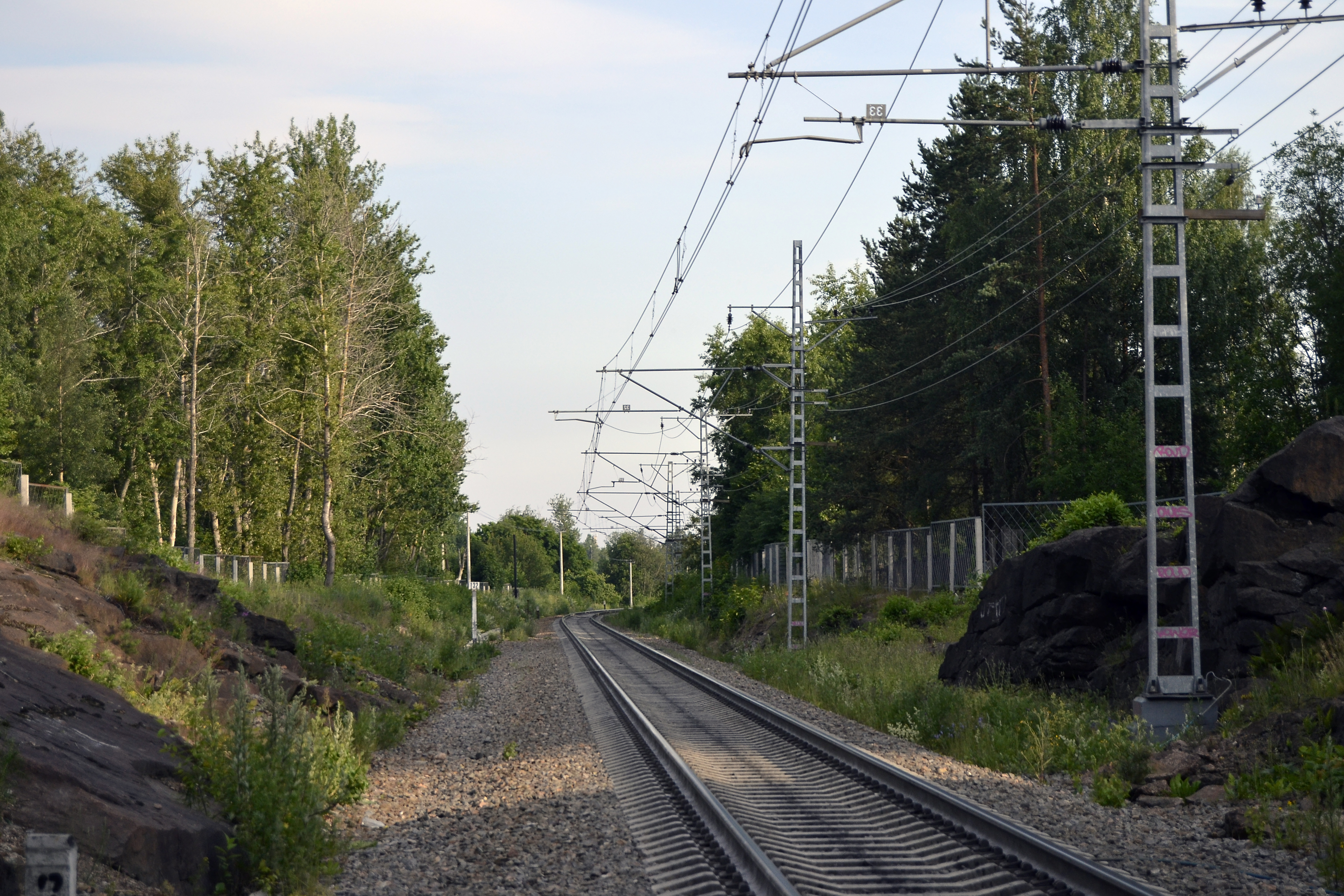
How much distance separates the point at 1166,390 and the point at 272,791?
413 inches

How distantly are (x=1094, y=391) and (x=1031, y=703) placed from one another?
29.2m

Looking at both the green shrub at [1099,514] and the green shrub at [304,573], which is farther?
the green shrub at [304,573]

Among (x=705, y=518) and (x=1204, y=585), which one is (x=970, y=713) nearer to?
(x=1204, y=585)

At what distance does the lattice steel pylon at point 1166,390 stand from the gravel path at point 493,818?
Answer: 6128 millimetres

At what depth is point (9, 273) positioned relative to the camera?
47.3m

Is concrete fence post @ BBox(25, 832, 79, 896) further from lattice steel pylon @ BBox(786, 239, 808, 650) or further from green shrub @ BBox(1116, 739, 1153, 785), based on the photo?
lattice steel pylon @ BBox(786, 239, 808, 650)

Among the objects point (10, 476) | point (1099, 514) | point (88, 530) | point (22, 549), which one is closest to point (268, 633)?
point (88, 530)

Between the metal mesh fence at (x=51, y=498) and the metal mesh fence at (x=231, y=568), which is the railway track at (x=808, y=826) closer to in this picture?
the metal mesh fence at (x=51, y=498)

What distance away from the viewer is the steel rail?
696cm

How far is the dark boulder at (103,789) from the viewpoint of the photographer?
23.3 ft

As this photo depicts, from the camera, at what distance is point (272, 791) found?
8.22 metres

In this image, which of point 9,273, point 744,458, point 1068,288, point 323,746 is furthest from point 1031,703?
point 744,458

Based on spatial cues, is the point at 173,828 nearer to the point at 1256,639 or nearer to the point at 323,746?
the point at 323,746

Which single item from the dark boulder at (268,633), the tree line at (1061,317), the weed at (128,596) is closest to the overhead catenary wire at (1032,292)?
the tree line at (1061,317)
